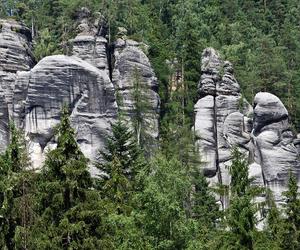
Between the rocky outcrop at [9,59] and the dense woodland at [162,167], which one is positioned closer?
the dense woodland at [162,167]

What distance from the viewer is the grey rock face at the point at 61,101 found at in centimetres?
4928

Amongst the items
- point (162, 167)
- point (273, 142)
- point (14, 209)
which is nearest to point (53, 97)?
point (273, 142)

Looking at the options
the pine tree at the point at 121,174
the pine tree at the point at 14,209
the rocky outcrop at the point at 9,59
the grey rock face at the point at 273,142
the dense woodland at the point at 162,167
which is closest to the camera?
the dense woodland at the point at 162,167

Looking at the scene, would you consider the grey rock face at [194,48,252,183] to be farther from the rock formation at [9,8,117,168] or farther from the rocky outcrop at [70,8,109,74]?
the rocky outcrop at [70,8,109,74]

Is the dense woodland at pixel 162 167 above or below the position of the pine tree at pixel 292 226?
above

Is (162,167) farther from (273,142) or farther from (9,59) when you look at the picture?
(9,59)

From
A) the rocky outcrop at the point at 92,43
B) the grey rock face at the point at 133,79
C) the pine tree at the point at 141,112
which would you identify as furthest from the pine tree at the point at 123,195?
the rocky outcrop at the point at 92,43

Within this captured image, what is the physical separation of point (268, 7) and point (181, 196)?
64261 mm

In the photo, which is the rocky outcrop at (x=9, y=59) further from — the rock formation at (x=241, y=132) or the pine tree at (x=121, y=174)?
the pine tree at (x=121, y=174)

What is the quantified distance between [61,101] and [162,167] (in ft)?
91.1

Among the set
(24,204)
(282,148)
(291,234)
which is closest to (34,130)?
(282,148)

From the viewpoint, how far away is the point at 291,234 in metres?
30.0

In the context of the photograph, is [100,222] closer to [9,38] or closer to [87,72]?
[87,72]

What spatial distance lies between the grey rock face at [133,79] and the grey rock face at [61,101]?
238 centimetres
